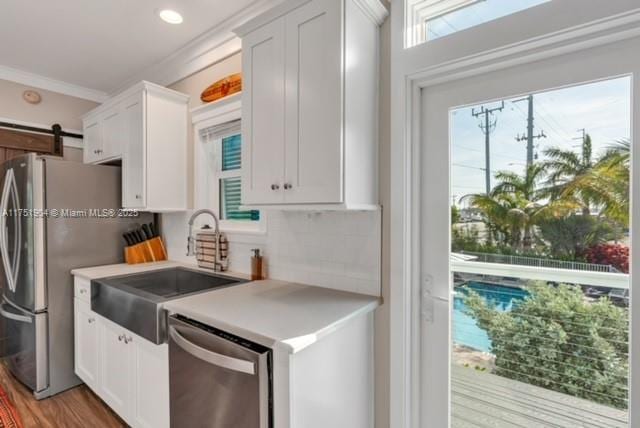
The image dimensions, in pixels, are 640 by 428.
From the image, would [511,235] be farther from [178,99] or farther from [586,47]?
[178,99]

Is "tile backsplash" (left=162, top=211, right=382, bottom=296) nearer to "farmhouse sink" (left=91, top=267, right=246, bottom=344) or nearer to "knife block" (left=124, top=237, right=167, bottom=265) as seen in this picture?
"farmhouse sink" (left=91, top=267, right=246, bottom=344)

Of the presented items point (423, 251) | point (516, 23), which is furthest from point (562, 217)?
point (516, 23)

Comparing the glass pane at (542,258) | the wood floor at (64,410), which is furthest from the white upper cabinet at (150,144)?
the glass pane at (542,258)

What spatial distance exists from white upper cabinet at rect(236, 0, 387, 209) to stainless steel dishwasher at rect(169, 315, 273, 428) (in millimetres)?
644

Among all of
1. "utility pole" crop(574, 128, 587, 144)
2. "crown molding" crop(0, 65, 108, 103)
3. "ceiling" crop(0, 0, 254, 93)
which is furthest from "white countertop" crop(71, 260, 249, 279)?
"crown molding" crop(0, 65, 108, 103)

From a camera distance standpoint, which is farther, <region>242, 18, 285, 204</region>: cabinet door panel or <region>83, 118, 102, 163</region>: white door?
<region>83, 118, 102, 163</region>: white door

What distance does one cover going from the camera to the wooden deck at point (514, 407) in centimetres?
117

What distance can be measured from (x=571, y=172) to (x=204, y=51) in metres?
2.49

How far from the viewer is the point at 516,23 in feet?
3.96

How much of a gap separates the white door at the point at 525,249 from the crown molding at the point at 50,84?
362 centimetres

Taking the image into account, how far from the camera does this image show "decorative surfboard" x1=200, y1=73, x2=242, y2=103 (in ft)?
7.37

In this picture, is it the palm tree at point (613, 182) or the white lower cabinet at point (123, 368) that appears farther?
the white lower cabinet at point (123, 368)

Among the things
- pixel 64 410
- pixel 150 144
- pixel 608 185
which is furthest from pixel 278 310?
pixel 64 410

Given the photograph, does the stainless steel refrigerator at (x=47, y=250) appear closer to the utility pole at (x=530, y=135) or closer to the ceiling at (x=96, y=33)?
the ceiling at (x=96, y=33)
